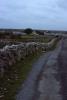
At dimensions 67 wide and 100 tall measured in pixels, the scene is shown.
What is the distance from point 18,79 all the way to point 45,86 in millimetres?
2419

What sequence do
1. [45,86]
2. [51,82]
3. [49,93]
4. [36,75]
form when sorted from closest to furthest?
[49,93]
[45,86]
[51,82]
[36,75]

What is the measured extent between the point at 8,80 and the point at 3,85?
133cm

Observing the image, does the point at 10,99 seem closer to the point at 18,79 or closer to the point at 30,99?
the point at 30,99

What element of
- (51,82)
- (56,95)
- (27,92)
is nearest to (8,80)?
(51,82)

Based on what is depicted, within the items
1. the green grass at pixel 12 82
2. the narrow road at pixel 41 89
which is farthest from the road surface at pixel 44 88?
the green grass at pixel 12 82

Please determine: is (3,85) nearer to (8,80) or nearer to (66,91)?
(8,80)

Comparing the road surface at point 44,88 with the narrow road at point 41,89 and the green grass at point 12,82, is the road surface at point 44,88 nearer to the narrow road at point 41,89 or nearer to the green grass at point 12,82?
the narrow road at point 41,89

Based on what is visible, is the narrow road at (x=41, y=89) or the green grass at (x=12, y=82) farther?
the green grass at (x=12, y=82)

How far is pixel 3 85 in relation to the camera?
14.4 m

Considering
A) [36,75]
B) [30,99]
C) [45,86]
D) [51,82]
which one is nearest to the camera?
[30,99]

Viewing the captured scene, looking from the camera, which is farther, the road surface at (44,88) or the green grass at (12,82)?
the green grass at (12,82)

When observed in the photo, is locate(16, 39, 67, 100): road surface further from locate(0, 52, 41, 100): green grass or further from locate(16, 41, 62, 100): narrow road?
locate(0, 52, 41, 100): green grass

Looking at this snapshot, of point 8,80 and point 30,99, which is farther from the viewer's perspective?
point 8,80

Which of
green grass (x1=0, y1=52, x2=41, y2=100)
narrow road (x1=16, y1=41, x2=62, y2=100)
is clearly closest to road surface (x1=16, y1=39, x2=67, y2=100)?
narrow road (x1=16, y1=41, x2=62, y2=100)
